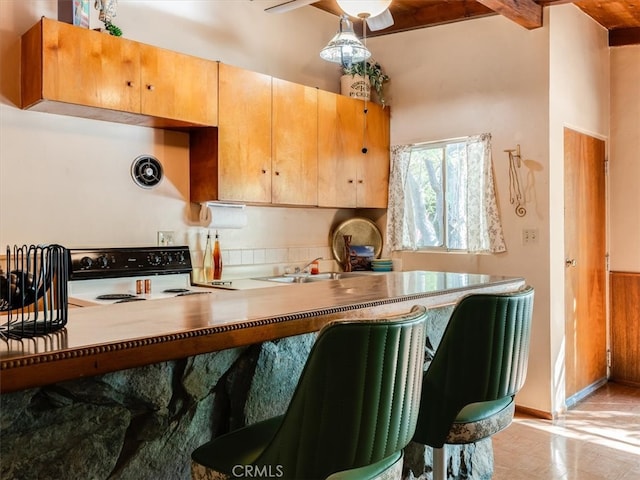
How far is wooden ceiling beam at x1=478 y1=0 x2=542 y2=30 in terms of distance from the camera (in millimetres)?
3337

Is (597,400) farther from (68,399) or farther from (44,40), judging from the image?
(44,40)

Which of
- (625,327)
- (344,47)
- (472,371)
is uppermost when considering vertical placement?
(344,47)

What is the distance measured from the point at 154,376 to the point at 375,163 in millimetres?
3413

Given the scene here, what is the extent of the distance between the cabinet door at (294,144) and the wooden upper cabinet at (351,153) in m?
0.07

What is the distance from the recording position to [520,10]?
3.49m

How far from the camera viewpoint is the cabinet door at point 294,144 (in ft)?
Result: 12.5

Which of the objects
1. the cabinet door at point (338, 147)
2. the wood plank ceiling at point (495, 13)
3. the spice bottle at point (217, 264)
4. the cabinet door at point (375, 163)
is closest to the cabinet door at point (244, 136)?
the spice bottle at point (217, 264)

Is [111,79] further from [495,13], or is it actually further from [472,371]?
[495,13]

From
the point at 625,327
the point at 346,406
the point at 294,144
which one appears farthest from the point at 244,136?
the point at 625,327

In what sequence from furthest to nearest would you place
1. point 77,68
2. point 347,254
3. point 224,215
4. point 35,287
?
1. point 347,254
2. point 224,215
3. point 77,68
4. point 35,287

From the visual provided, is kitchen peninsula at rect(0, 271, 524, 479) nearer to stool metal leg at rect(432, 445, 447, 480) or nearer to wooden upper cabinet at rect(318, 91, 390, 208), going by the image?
stool metal leg at rect(432, 445, 447, 480)

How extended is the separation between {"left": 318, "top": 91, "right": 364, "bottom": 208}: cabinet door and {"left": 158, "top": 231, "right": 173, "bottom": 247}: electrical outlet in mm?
1138

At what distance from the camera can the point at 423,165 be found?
4434mm

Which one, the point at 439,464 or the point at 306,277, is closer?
the point at 439,464
